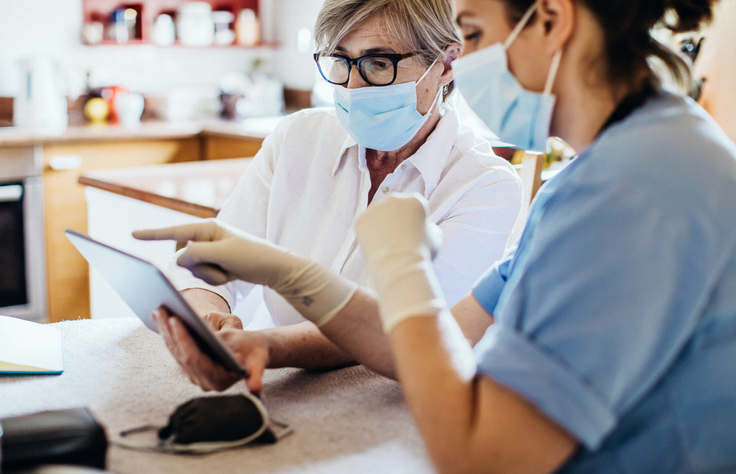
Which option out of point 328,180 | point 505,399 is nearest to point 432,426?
point 505,399

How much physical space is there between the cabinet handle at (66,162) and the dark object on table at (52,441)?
2605mm

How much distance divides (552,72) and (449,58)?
599mm

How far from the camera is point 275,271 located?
0.89 metres

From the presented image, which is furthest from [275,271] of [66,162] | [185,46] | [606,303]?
[185,46]

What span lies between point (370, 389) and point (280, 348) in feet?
0.46

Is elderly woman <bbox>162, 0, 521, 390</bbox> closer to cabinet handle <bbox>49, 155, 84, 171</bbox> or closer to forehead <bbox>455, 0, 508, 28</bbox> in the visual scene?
forehead <bbox>455, 0, 508, 28</bbox>

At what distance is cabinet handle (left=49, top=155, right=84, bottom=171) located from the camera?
3027mm

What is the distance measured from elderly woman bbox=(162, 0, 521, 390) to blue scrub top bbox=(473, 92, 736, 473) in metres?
0.57

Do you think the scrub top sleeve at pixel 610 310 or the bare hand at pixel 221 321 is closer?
the scrub top sleeve at pixel 610 310

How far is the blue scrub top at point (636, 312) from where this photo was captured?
599mm

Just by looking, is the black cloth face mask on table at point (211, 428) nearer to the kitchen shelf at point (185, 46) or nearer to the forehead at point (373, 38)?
the forehead at point (373, 38)

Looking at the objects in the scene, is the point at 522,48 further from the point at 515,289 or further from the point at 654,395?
the point at 654,395

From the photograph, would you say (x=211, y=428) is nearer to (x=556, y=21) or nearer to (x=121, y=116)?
(x=556, y=21)

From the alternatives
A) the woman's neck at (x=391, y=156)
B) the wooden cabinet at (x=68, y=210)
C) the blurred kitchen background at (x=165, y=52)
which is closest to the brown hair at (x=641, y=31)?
the woman's neck at (x=391, y=156)
